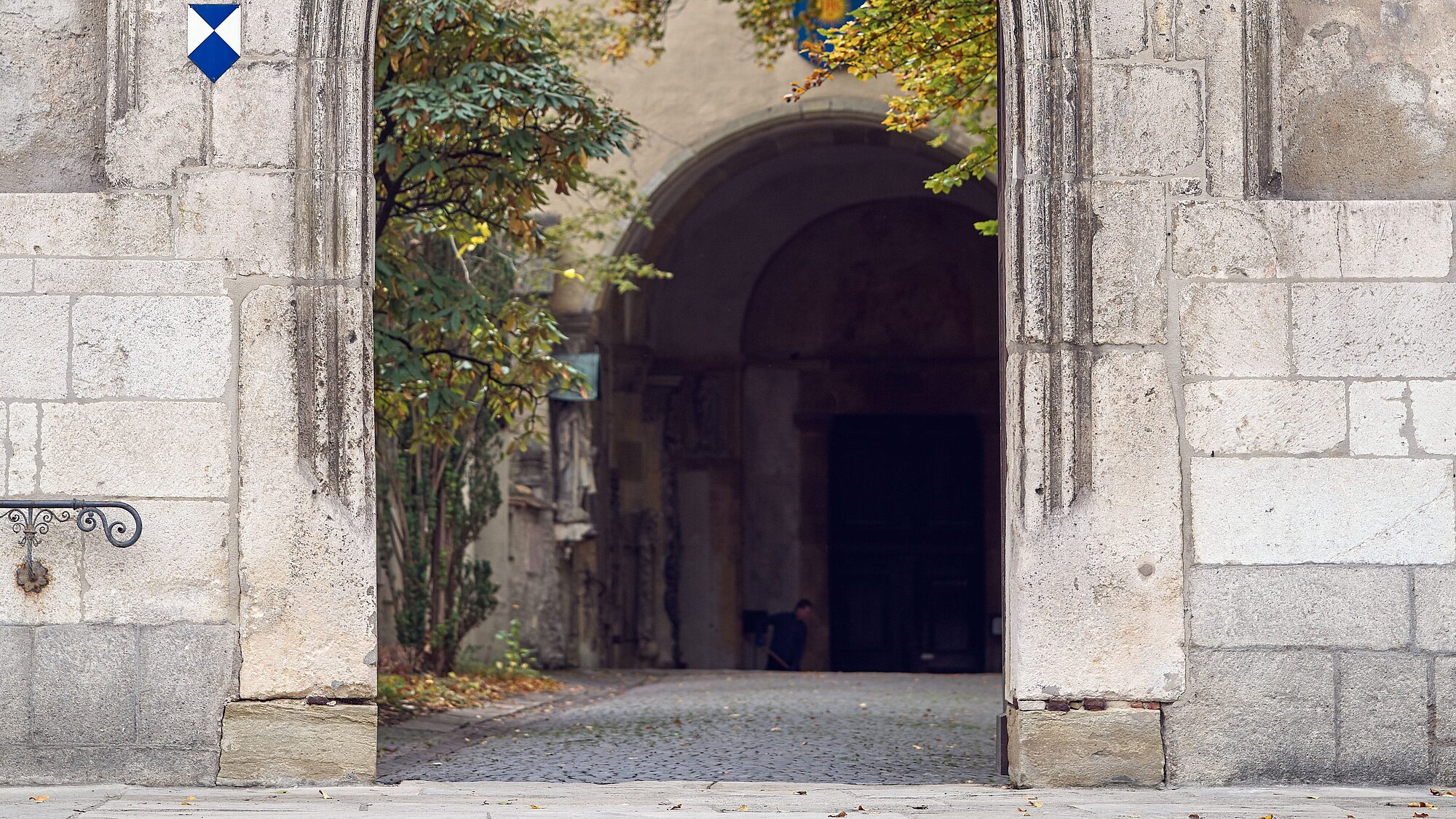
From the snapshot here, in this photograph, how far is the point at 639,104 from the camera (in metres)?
14.4

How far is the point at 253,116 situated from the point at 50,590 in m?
1.63

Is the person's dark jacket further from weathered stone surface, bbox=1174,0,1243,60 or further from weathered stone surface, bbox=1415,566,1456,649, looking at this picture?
weathered stone surface, bbox=1174,0,1243,60

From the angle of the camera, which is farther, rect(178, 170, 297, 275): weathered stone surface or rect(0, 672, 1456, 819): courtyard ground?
rect(178, 170, 297, 275): weathered stone surface

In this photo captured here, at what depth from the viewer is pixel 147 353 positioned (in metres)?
5.48

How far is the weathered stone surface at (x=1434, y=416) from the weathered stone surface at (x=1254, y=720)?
0.76m

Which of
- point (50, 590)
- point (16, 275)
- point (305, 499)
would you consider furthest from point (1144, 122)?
point (50, 590)

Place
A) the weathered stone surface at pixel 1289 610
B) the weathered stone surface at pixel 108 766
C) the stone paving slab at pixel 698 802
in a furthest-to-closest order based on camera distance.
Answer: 1. the weathered stone surface at pixel 1289 610
2. the weathered stone surface at pixel 108 766
3. the stone paving slab at pixel 698 802

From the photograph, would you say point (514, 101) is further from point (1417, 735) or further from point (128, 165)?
point (1417, 735)

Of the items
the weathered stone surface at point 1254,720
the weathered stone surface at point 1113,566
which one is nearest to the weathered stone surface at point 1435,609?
the weathered stone surface at point 1254,720

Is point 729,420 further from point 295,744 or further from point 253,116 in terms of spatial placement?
point 295,744

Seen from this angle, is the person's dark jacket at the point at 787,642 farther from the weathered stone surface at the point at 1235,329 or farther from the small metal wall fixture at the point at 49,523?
the small metal wall fixture at the point at 49,523

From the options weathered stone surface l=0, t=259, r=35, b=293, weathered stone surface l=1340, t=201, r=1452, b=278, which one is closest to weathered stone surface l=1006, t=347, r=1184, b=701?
weathered stone surface l=1340, t=201, r=1452, b=278

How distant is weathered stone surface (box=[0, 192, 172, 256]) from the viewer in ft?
18.1

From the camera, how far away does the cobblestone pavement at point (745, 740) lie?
6.58 m
